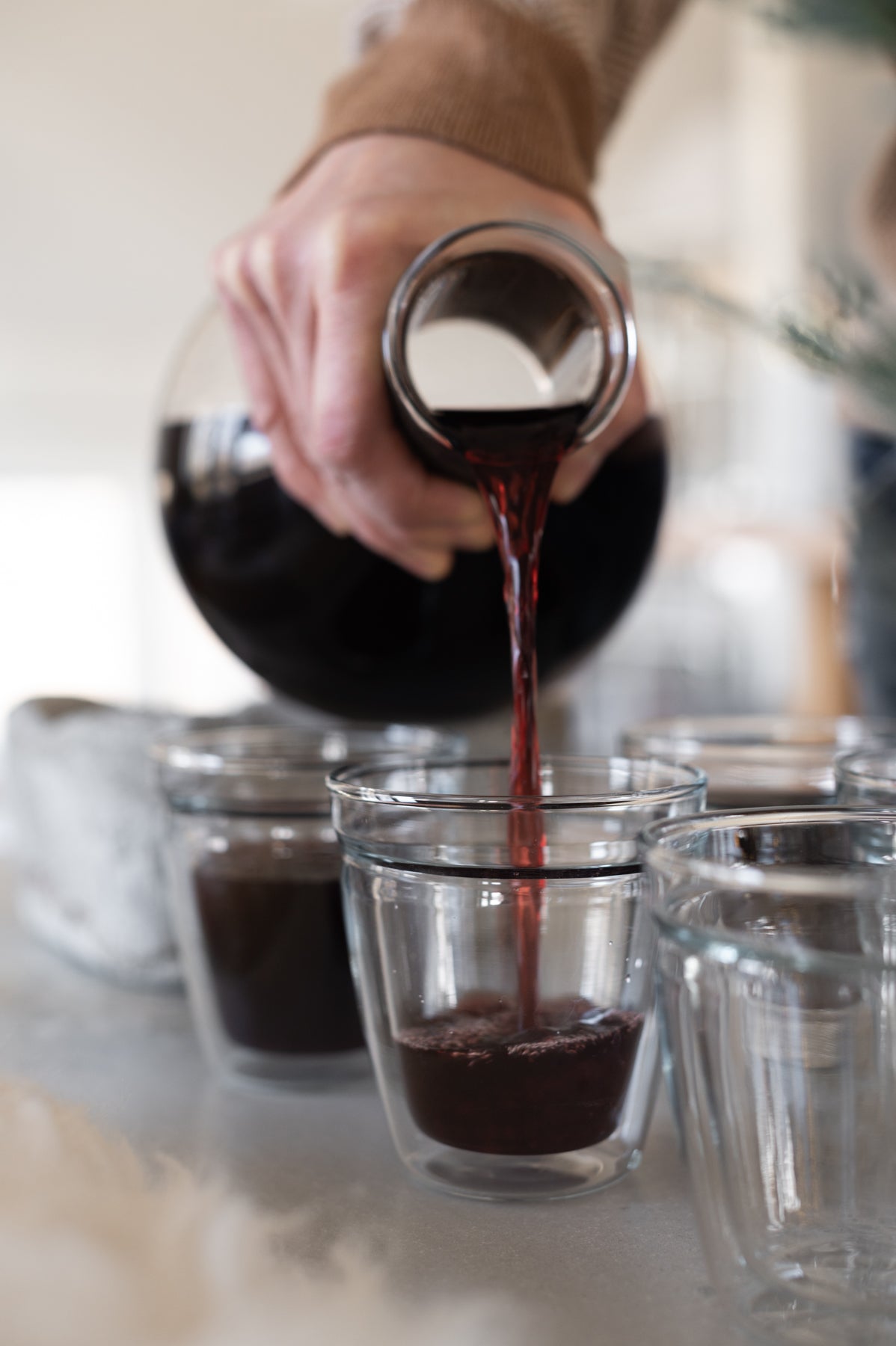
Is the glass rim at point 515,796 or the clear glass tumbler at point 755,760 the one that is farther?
the clear glass tumbler at point 755,760

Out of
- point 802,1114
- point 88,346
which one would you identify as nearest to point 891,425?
point 802,1114

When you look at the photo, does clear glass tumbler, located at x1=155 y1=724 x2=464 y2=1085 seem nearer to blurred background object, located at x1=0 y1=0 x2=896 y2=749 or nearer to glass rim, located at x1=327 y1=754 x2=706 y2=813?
glass rim, located at x1=327 y1=754 x2=706 y2=813

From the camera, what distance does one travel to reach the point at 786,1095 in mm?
264

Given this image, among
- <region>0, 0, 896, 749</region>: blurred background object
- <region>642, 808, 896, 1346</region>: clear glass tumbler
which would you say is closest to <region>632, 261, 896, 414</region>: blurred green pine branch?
<region>642, 808, 896, 1346</region>: clear glass tumbler

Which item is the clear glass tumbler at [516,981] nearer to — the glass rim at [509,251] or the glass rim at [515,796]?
the glass rim at [515,796]

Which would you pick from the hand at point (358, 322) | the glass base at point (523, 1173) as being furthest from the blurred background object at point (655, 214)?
the glass base at point (523, 1173)

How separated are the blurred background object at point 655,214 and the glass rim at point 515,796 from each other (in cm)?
161

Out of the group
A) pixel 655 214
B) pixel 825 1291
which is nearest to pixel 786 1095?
pixel 825 1291

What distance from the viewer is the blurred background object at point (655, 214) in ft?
10.4

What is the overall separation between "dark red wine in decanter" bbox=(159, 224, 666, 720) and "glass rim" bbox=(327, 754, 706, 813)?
3.9 inches

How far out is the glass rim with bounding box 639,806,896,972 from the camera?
243 millimetres

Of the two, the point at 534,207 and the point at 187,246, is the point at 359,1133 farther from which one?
the point at 187,246

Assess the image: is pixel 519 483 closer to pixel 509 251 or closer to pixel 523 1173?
pixel 509 251

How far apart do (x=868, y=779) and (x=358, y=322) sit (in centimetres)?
21
